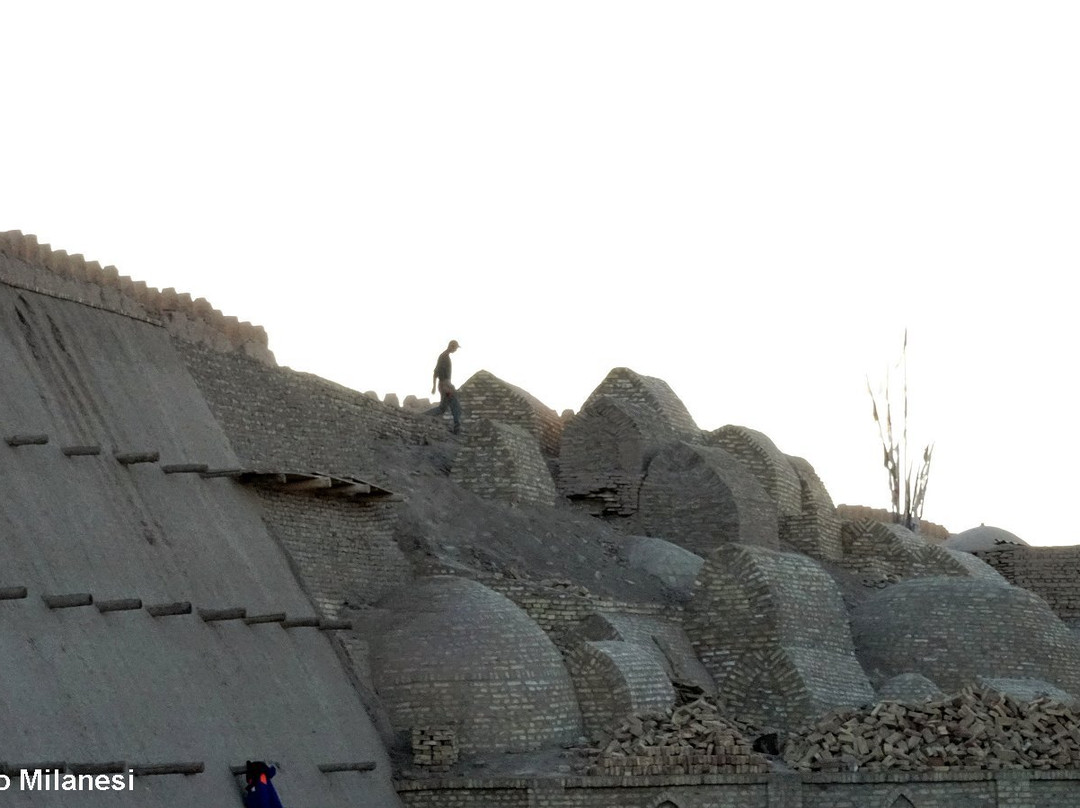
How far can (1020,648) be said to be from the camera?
77.9 feet

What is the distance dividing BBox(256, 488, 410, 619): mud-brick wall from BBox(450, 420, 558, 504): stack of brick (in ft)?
10.8

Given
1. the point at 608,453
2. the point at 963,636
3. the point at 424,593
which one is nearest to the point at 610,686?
the point at 424,593

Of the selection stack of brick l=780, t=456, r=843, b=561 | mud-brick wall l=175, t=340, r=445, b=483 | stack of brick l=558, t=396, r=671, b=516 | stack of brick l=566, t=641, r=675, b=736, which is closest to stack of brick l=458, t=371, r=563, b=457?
stack of brick l=558, t=396, r=671, b=516

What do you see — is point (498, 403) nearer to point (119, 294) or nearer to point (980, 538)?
point (119, 294)

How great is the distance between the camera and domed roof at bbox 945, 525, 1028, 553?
35.2 meters

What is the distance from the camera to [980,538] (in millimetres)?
35812

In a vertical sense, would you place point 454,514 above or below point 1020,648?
above

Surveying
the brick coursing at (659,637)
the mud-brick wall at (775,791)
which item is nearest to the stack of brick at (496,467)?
the brick coursing at (659,637)

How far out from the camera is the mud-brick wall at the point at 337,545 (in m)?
19.0

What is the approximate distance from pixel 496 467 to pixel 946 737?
7.76 meters

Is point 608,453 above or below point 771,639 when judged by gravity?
above

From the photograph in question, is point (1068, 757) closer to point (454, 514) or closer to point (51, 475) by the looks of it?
point (454, 514)

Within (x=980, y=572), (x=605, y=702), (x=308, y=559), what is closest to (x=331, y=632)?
(x=308, y=559)

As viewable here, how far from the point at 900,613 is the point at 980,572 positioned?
4.88m
